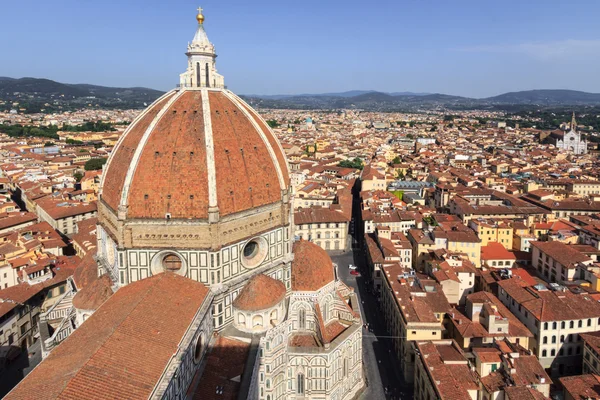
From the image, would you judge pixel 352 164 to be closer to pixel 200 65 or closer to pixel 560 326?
pixel 560 326

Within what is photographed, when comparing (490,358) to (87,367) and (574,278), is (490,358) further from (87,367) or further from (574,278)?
(87,367)

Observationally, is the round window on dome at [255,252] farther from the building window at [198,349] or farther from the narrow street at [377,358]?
the narrow street at [377,358]

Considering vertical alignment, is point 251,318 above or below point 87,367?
below

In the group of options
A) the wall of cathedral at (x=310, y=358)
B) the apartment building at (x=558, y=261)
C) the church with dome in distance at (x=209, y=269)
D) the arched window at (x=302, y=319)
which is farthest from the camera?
the apartment building at (x=558, y=261)

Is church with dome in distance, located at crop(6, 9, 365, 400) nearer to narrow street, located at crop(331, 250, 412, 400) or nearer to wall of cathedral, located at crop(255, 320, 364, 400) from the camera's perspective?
wall of cathedral, located at crop(255, 320, 364, 400)

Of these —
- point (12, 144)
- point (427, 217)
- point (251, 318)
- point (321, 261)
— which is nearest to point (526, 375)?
point (321, 261)

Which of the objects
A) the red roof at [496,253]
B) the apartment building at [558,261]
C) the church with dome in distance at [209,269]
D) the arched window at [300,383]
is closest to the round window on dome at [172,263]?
the church with dome in distance at [209,269]

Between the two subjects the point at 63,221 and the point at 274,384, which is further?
the point at 63,221
